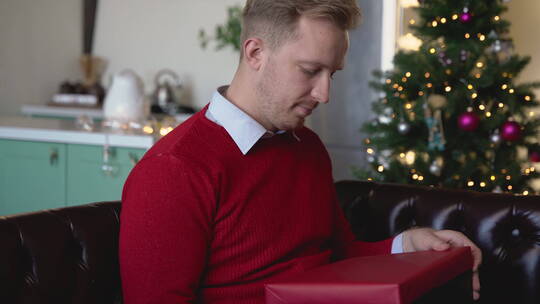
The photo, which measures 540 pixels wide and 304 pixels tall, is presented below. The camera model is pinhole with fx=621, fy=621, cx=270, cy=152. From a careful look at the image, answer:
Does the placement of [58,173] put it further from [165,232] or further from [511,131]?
[511,131]

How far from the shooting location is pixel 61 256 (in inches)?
48.6

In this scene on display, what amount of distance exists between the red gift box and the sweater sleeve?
0.64ft

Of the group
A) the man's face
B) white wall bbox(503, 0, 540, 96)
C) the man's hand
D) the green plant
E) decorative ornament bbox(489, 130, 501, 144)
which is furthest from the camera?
the green plant

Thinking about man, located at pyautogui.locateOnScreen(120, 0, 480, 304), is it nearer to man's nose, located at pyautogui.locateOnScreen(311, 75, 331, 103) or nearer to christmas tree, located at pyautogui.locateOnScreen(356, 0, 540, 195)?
man's nose, located at pyautogui.locateOnScreen(311, 75, 331, 103)

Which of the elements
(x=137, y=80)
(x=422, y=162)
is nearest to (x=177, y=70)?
(x=137, y=80)

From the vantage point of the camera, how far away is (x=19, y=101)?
5211mm

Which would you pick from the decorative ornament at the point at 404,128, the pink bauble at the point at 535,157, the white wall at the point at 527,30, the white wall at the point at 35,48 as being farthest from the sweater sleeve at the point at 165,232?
the white wall at the point at 35,48

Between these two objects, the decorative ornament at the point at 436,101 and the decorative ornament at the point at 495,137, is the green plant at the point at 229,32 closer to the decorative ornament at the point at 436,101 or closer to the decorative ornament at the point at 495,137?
the decorative ornament at the point at 436,101

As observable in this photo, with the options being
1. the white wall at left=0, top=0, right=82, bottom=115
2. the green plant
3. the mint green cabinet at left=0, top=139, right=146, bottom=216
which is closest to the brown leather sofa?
the mint green cabinet at left=0, top=139, right=146, bottom=216

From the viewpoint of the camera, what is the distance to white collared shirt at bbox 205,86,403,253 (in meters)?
1.30

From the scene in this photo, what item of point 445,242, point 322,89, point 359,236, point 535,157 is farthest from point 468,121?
point 322,89

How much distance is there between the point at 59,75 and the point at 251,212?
15.8 feet

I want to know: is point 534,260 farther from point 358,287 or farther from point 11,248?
point 11,248

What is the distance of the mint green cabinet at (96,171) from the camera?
109 inches
